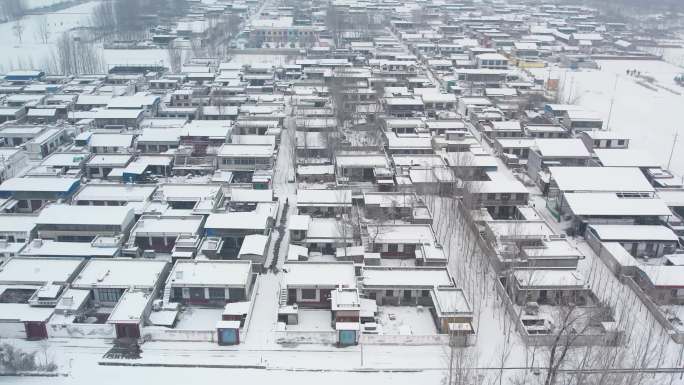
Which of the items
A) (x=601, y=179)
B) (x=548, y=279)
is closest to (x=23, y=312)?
(x=548, y=279)

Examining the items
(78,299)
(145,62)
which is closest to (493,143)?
(78,299)

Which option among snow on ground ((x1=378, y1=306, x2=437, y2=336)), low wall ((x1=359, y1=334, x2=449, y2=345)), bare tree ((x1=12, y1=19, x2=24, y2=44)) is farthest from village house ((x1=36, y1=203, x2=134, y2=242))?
bare tree ((x1=12, y1=19, x2=24, y2=44))

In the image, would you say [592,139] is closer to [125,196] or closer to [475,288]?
[475,288]

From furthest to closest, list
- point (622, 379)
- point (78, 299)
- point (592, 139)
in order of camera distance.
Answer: point (592, 139) → point (78, 299) → point (622, 379)


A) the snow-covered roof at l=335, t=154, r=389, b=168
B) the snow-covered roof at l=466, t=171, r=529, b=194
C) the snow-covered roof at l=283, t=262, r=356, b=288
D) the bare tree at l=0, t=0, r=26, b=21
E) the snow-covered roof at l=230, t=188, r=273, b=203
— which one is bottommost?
the snow-covered roof at l=283, t=262, r=356, b=288

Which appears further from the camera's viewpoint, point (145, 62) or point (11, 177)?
point (145, 62)

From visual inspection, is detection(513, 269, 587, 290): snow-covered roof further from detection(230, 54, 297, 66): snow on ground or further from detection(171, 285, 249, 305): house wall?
detection(230, 54, 297, 66): snow on ground

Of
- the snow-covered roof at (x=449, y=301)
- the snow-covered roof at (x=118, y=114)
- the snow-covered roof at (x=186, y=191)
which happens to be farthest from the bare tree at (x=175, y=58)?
the snow-covered roof at (x=449, y=301)
